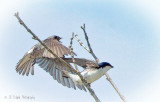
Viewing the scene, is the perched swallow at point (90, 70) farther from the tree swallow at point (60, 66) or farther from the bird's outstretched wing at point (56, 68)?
the bird's outstretched wing at point (56, 68)

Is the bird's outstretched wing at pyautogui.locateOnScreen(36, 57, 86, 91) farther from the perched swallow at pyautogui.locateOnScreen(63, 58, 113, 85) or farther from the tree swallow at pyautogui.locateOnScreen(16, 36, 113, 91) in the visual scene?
the perched swallow at pyautogui.locateOnScreen(63, 58, 113, 85)

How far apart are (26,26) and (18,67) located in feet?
8.45

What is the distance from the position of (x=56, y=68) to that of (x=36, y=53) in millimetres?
363

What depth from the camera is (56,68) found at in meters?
4.73

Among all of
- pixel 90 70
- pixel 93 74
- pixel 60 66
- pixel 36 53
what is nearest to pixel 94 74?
pixel 93 74

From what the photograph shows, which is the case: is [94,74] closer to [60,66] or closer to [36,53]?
[60,66]

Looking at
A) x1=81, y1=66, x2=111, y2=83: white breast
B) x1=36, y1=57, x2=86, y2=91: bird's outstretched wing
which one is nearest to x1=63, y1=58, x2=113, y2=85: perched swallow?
x1=81, y1=66, x2=111, y2=83: white breast

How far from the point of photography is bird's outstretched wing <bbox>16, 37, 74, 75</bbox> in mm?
4473

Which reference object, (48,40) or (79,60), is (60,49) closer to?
(79,60)

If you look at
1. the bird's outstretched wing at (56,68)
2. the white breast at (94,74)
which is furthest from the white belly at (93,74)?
the bird's outstretched wing at (56,68)

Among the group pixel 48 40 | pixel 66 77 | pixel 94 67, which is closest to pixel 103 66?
pixel 94 67

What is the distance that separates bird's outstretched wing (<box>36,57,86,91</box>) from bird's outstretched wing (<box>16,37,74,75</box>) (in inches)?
4.7

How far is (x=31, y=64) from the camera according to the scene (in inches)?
214

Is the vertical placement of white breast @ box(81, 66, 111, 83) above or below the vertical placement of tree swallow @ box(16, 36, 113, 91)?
below
